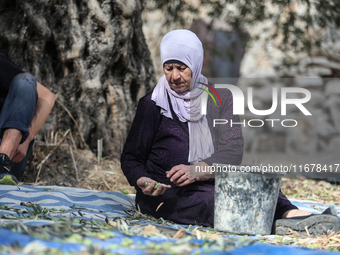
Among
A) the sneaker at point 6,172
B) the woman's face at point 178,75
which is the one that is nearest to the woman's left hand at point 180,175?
the woman's face at point 178,75

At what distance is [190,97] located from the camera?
2.48 m

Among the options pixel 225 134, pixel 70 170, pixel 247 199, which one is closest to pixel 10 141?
pixel 70 170

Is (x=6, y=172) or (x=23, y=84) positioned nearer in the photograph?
(x=6, y=172)

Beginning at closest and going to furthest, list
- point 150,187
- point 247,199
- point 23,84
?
point 247,199 < point 150,187 < point 23,84

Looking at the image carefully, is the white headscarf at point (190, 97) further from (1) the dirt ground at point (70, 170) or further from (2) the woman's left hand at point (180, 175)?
(1) the dirt ground at point (70, 170)

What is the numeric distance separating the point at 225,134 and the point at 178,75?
1.55ft

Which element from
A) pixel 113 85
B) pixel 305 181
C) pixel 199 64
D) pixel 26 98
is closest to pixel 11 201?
pixel 26 98

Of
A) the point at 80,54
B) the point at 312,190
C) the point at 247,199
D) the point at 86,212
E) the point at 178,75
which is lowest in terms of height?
the point at 312,190

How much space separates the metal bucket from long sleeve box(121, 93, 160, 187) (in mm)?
559

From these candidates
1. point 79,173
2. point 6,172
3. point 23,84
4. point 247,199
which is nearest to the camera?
point 247,199

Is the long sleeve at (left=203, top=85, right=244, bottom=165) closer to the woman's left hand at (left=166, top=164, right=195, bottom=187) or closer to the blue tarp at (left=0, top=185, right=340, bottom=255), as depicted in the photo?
the woman's left hand at (left=166, top=164, right=195, bottom=187)

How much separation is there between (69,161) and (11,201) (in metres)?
1.55

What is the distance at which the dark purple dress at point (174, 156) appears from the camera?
2.35 meters

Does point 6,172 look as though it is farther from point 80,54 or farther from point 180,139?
point 80,54
